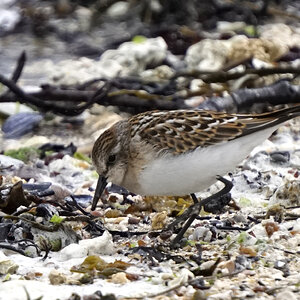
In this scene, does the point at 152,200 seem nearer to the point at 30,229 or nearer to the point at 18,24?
the point at 30,229

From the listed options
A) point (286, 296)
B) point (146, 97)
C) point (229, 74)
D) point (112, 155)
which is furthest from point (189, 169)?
point (229, 74)

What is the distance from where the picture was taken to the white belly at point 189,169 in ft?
13.9

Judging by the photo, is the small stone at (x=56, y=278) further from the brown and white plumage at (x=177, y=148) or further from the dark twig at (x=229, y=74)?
the dark twig at (x=229, y=74)

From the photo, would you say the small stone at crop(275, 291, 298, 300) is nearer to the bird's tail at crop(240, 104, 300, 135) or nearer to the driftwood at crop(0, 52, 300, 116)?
the bird's tail at crop(240, 104, 300, 135)

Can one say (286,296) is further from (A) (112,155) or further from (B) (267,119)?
(A) (112,155)

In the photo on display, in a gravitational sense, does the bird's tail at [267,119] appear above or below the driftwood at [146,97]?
above

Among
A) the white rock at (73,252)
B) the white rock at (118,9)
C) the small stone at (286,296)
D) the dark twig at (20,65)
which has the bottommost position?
the white rock at (118,9)

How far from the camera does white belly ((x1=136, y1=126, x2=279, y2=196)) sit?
4.24m

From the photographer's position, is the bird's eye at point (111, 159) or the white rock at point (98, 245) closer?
the white rock at point (98, 245)

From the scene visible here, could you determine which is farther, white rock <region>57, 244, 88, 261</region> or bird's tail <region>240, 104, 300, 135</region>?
bird's tail <region>240, 104, 300, 135</region>

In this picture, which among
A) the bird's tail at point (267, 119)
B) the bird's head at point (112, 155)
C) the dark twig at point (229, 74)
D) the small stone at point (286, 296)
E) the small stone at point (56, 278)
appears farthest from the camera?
the dark twig at point (229, 74)

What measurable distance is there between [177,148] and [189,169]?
134mm

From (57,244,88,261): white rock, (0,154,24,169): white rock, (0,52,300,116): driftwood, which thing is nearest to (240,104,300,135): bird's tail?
(57,244,88,261): white rock

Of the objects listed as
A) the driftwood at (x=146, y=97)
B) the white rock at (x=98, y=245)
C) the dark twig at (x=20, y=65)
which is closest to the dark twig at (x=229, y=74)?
the driftwood at (x=146, y=97)
